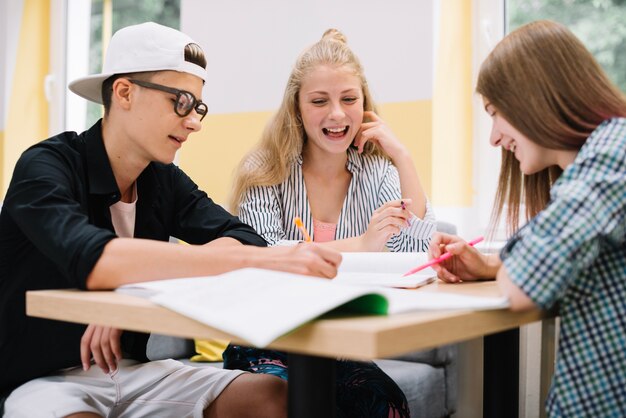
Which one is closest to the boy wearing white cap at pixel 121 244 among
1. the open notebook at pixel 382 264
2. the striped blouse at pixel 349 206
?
the open notebook at pixel 382 264

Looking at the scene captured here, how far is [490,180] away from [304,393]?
2.34 meters

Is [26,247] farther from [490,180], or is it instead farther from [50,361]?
[490,180]

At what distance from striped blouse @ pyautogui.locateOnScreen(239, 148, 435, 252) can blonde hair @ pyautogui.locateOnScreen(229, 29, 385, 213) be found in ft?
0.10

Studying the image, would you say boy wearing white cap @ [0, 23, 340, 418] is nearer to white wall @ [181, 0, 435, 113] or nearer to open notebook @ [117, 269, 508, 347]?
open notebook @ [117, 269, 508, 347]

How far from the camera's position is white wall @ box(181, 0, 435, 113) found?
3.02 meters

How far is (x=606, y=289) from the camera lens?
39.4 inches

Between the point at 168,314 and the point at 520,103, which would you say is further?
the point at 520,103

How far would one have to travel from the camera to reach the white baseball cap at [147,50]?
1607 millimetres

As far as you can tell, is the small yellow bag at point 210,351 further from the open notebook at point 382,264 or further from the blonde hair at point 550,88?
the blonde hair at point 550,88

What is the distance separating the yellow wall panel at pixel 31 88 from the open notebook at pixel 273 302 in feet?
11.6

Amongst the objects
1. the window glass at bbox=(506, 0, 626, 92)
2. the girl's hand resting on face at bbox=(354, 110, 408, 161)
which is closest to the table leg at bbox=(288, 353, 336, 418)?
the girl's hand resting on face at bbox=(354, 110, 408, 161)

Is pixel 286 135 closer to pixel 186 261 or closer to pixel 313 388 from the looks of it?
pixel 186 261

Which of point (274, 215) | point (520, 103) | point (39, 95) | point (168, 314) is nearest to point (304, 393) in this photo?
point (168, 314)

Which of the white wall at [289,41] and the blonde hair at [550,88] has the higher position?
the white wall at [289,41]
